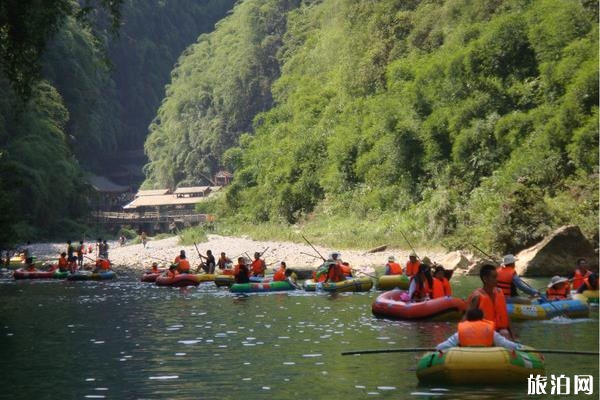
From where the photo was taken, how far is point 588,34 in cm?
4200

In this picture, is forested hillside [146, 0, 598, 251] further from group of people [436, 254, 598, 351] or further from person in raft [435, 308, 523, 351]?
person in raft [435, 308, 523, 351]

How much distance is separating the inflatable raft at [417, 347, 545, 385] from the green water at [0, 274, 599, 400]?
0.46ft

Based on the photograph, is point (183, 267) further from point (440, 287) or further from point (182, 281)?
point (440, 287)

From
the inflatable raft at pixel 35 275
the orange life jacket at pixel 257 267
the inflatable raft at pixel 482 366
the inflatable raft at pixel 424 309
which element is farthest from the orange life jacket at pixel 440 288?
the inflatable raft at pixel 35 275

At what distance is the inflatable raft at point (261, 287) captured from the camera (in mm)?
27047

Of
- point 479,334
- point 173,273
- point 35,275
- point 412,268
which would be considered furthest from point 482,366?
point 35,275

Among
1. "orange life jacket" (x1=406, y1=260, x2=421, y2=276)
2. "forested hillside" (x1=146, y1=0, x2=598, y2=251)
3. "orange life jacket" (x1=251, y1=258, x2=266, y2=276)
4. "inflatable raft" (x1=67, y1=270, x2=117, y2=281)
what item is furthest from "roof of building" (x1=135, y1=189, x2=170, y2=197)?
"orange life jacket" (x1=406, y1=260, x2=421, y2=276)

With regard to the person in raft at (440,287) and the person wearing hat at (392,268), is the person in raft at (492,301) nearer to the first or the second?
the person in raft at (440,287)

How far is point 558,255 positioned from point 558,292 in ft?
34.3

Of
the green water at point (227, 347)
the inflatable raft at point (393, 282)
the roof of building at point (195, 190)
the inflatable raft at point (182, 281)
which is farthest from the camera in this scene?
the roof of building at point (195, 190)

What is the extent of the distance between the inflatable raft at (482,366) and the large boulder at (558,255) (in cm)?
1808

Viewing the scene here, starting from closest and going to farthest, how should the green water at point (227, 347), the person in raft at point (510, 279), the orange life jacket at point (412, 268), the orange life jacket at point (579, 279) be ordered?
the green water at point (227, 347) < the person in raft at point (510, 279) < the orange life jacket at point (579, 279) < the orange life jacket at point (412, 268)

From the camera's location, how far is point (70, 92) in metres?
75.4

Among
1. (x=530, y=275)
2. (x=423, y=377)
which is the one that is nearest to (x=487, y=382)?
(x=423, y=377)
